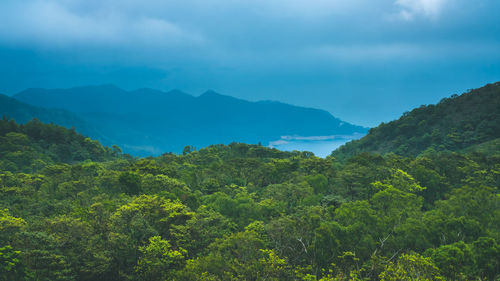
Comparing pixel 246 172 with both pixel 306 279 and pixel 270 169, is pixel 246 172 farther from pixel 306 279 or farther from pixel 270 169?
pixel 306 279

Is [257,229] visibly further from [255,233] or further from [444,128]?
[444,128]

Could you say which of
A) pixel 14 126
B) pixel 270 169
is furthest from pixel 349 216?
pixel 14 126

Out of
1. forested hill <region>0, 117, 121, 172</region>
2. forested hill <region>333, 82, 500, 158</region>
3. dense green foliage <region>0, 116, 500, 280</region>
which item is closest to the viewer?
dense green foliage <region>0, 116, 500, 280</region>

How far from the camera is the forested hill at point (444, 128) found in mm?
84312

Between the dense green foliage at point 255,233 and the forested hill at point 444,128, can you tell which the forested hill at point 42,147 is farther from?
the forested hill at point 444,128

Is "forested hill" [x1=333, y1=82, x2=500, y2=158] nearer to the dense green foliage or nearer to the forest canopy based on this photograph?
the forest canopy

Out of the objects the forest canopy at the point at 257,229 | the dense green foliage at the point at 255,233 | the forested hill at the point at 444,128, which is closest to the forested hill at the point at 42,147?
the forest canopy at the point at 257,229

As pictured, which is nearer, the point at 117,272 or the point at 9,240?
the point at 9,240

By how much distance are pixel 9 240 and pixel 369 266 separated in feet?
63.9

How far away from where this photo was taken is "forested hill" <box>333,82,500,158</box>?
84.3 m

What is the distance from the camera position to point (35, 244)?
1939 cm

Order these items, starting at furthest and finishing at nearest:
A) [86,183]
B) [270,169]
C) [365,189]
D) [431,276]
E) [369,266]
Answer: [270,169] < [86,183] < [365,189] < [369,266] < [431,276]

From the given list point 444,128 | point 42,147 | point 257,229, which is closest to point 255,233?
point 257,229

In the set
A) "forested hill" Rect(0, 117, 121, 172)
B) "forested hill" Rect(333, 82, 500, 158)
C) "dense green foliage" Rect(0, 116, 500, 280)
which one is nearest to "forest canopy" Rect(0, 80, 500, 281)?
"dense green foliage" Rect(0, 116, 500, 280)
